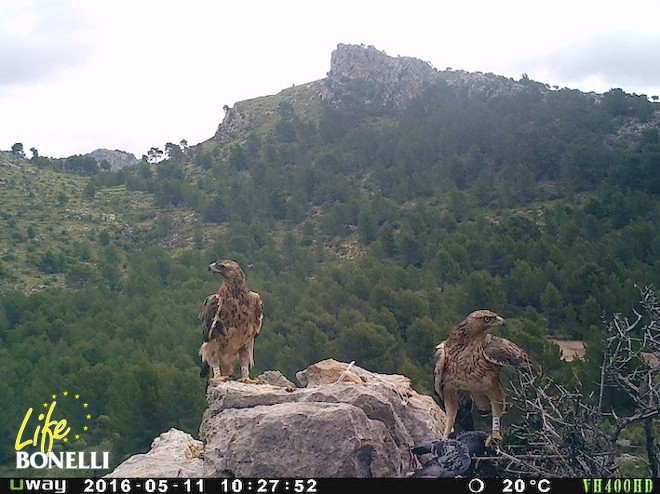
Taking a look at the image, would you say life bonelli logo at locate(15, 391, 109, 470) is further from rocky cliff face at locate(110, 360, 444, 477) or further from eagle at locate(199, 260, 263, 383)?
rocky cliff face at locate(110, 360, 444, 477)

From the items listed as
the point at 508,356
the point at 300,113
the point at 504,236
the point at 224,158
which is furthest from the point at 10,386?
the point at 300,113

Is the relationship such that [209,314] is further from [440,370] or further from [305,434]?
[440,370]

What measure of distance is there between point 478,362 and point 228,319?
2.79 meters

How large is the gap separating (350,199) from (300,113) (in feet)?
96.0

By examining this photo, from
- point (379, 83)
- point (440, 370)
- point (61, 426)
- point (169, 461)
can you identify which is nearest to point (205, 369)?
point (169, 461)

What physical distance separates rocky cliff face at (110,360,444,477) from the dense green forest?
6.15 m

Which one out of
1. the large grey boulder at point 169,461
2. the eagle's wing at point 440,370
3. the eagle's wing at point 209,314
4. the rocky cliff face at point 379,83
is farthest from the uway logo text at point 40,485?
the rocky cliff face at point 379,83

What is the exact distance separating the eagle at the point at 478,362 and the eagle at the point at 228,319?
91.1 inches

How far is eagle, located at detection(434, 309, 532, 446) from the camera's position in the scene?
418 centimetres

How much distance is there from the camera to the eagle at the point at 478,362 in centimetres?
418

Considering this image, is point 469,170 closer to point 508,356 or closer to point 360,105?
point 360,105

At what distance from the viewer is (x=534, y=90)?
5150cm

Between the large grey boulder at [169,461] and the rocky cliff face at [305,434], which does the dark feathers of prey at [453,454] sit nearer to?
the rocky cliff face at [305,434]

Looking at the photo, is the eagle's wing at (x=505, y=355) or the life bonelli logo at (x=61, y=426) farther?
the life bonelli logo at (x=61, y=426)
